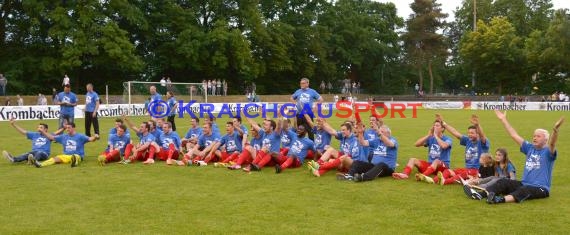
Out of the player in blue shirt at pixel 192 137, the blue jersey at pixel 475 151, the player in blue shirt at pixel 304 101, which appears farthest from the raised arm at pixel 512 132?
the player in blue shirt at pixel 192 137


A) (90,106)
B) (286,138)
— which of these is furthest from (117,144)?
(90,106)

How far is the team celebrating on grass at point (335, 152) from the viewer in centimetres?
787

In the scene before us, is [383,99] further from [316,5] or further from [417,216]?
[417,216]

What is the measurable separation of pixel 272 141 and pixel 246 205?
158 inches

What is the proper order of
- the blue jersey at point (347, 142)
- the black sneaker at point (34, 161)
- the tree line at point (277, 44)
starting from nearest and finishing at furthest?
the blue jersey at point (347, 142), the black sneaker at point (34, 161), the tree line at point (277, 44)

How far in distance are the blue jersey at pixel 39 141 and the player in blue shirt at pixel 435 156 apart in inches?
302

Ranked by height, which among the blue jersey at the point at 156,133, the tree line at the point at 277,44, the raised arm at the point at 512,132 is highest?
the tree line at the point at 277,44

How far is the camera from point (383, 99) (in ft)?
191

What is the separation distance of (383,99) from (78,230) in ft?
176

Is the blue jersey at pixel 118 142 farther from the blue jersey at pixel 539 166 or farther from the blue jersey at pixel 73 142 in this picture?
the blue jersey at pixel 539 166

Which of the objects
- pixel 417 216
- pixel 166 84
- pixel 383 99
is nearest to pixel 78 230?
pixel 417 216

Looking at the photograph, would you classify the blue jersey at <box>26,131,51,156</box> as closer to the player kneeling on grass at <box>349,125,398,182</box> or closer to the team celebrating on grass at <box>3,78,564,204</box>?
the team celebrating on grass at <box>3,78,564,204</box>

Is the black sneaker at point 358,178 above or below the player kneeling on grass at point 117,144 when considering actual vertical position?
below

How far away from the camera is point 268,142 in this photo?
11.5 m
